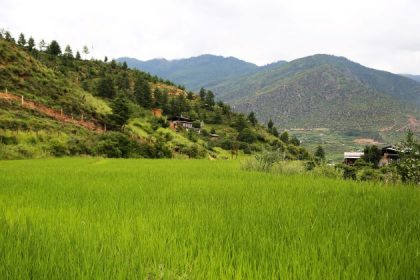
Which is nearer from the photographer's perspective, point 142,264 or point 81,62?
point 142,264

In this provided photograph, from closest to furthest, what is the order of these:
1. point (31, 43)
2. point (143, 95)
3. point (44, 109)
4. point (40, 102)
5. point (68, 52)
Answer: point (44, 109) < point (40, 102) < point (143, 95) < point (31, 43) < point (68, 52)

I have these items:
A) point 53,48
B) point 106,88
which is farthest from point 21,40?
point 106,88

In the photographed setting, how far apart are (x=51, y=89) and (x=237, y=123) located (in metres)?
57.3

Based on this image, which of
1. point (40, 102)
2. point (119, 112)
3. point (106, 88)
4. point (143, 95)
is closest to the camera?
point (40, 102)

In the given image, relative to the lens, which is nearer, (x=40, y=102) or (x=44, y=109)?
(x=44, y=109)

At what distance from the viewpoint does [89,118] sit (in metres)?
57.9

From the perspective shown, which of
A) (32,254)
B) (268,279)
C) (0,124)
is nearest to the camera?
(268,279)

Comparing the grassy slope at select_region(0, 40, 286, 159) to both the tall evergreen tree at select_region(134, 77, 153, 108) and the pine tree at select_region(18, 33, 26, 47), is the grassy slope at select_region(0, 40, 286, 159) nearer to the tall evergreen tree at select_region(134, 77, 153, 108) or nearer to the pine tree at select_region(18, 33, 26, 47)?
the tall evergreen tree at select_region(134, 77, 153, 108)

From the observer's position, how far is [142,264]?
3023 mm

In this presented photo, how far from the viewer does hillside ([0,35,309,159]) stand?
34844 millimetres

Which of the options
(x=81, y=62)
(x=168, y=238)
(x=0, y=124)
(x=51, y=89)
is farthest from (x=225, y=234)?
(x=81, y=62)

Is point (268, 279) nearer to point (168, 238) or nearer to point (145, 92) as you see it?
point (168, 238)

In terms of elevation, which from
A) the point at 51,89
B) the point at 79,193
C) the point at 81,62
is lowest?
the point at 79,193

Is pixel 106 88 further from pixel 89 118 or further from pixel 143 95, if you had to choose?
pixel 89 118
